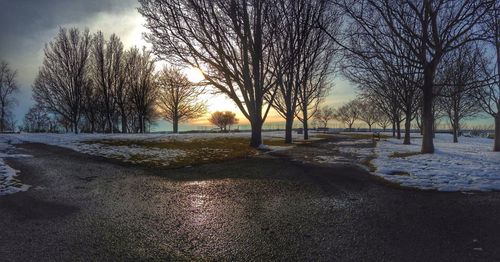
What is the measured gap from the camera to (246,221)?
5.48 metres

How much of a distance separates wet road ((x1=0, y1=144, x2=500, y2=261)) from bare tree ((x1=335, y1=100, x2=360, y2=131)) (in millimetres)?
80998

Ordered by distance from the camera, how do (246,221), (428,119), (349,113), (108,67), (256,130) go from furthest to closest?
(349,113) → (108,67) → (256,130) → (428,119) → (246,221)

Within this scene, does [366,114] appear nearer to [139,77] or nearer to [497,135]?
[139,77]

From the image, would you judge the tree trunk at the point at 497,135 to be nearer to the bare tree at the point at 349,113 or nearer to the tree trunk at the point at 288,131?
the tree trunk at the point at 288,131

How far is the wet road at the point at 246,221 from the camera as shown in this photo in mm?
4188

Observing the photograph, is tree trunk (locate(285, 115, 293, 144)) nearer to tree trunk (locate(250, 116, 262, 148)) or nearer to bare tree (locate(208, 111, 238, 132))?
tree trunk (locate(250, 116, 262, 148))

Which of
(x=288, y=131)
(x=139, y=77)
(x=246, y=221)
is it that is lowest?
(x=246, y=221)

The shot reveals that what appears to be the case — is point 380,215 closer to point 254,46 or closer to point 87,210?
point 87,210

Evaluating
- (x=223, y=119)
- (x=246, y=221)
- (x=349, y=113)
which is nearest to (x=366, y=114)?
(x=349, y=113)

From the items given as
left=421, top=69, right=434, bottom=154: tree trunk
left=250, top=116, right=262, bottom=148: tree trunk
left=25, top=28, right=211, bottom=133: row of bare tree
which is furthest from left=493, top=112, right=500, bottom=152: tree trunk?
left=25, top=28, right=211, bottom=133: row of bare tree

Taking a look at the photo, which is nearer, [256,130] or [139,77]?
[256,130]

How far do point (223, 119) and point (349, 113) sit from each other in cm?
3767

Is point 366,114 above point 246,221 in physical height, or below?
above

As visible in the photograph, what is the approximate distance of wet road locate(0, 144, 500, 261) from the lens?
165 inches
